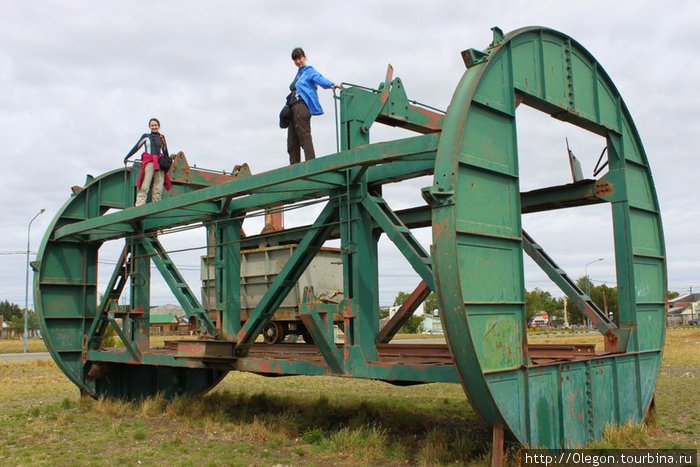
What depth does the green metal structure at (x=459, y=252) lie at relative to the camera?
666 cm

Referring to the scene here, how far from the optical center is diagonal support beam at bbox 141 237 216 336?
10367 mm

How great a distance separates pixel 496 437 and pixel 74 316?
9.21 m

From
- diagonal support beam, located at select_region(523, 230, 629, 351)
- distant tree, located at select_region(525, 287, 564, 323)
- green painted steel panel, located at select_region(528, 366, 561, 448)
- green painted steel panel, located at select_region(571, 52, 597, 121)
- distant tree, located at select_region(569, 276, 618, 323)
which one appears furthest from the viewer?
distant tree, located at select_region(525, 287, 564, 323)

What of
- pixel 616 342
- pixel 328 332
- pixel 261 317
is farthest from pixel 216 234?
pixel 616 342

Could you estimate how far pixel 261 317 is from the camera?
29.8 ft

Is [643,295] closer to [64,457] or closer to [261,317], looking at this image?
[261,317]

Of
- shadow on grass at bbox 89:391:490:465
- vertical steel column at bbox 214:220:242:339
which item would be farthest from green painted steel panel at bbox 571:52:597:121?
vertical steel column at bbox 214:220:242:339

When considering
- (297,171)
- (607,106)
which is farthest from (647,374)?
(297,171)

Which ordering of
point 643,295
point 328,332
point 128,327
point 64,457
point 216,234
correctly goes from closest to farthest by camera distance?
point 328,332 < point 64,457 < point 643,295 < point 216,234 < point 128,327

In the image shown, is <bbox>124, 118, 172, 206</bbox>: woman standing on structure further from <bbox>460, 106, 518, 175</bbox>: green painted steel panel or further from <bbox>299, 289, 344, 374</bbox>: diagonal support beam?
<bbox>460, 106, 518, 175</bbox>: green painted steel panel

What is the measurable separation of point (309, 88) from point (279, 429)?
15.9ft

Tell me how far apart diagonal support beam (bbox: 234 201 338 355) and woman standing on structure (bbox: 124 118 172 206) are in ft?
12.6

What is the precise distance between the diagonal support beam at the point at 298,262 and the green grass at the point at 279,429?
1759 mm

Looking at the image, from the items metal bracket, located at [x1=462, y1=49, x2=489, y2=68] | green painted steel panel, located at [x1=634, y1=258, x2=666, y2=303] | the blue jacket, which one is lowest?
green painted steel panel, located at [x1=634, y1=258, x2=666, y2=303]
